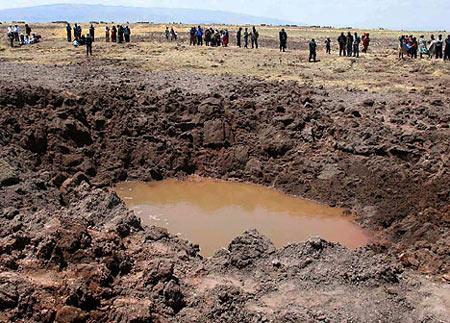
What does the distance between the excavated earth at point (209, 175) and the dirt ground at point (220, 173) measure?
4cm

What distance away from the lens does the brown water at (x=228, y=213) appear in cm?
1350

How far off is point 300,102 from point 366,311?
11.9 meters

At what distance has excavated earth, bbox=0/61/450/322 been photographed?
26.6 ft

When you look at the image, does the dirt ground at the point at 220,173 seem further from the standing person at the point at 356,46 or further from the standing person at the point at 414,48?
the standing person at the point at 414,48

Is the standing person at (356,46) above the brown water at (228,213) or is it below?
above

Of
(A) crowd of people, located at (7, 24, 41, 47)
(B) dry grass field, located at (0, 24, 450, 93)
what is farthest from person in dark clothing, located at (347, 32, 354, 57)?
(A) crowd of people, located at (7, 24, 41, 47)

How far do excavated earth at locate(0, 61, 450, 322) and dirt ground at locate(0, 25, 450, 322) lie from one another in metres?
0.04

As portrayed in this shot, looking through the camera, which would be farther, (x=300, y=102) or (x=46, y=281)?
(x=300, y=102)

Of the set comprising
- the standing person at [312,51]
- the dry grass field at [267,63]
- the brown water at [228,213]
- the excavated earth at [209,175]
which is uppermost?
the standing person at [312,51]

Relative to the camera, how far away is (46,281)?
8.11 m

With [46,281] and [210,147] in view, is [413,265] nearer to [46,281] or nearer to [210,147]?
[46,281]

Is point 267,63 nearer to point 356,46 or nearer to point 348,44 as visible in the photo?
point 348,44

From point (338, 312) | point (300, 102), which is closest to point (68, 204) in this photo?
point (338, 312)

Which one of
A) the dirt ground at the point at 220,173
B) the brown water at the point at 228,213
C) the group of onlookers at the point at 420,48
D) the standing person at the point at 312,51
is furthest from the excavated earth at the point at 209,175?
the group of onlookers at the point at 420,48
